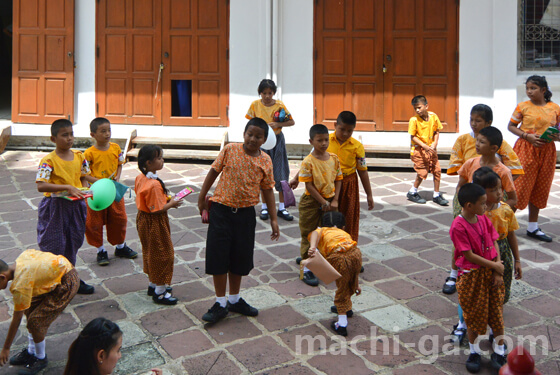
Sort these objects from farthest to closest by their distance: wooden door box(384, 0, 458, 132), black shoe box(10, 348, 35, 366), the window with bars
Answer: wooden door box(384, 0, 458, 132)
the window with bars
black shoe box(10, 348, 35, 366)

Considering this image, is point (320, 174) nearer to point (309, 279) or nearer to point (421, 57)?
point (309, 279)

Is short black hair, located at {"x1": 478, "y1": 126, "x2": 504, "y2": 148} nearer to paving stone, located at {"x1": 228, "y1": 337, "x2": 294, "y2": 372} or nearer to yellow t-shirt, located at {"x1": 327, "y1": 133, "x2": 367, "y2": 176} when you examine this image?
yellow t-shirt, located at {"x1": 327, "y1": 133, "x2": 367, "y2": 176}

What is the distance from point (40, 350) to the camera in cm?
438

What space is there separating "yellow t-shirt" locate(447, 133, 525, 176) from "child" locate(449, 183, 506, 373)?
1.37 m

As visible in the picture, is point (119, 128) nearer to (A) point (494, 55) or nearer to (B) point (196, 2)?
(B) point (196, 2)

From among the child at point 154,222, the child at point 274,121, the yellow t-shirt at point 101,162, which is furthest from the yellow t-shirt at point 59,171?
the child at point 274,121

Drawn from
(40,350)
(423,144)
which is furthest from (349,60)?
(40,350)

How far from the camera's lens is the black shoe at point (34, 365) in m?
4.29

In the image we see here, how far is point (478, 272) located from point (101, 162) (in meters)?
3.49

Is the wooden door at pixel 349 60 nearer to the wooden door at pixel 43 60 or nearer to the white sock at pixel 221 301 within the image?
the wooden door at pixel 43 60

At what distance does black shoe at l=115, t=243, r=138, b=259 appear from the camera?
646cm

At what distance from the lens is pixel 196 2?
35.7ft

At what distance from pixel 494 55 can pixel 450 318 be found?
6.32 metres

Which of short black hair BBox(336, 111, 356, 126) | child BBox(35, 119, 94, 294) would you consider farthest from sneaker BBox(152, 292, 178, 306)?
short black hair BBox(336, 111, 356, 126)
